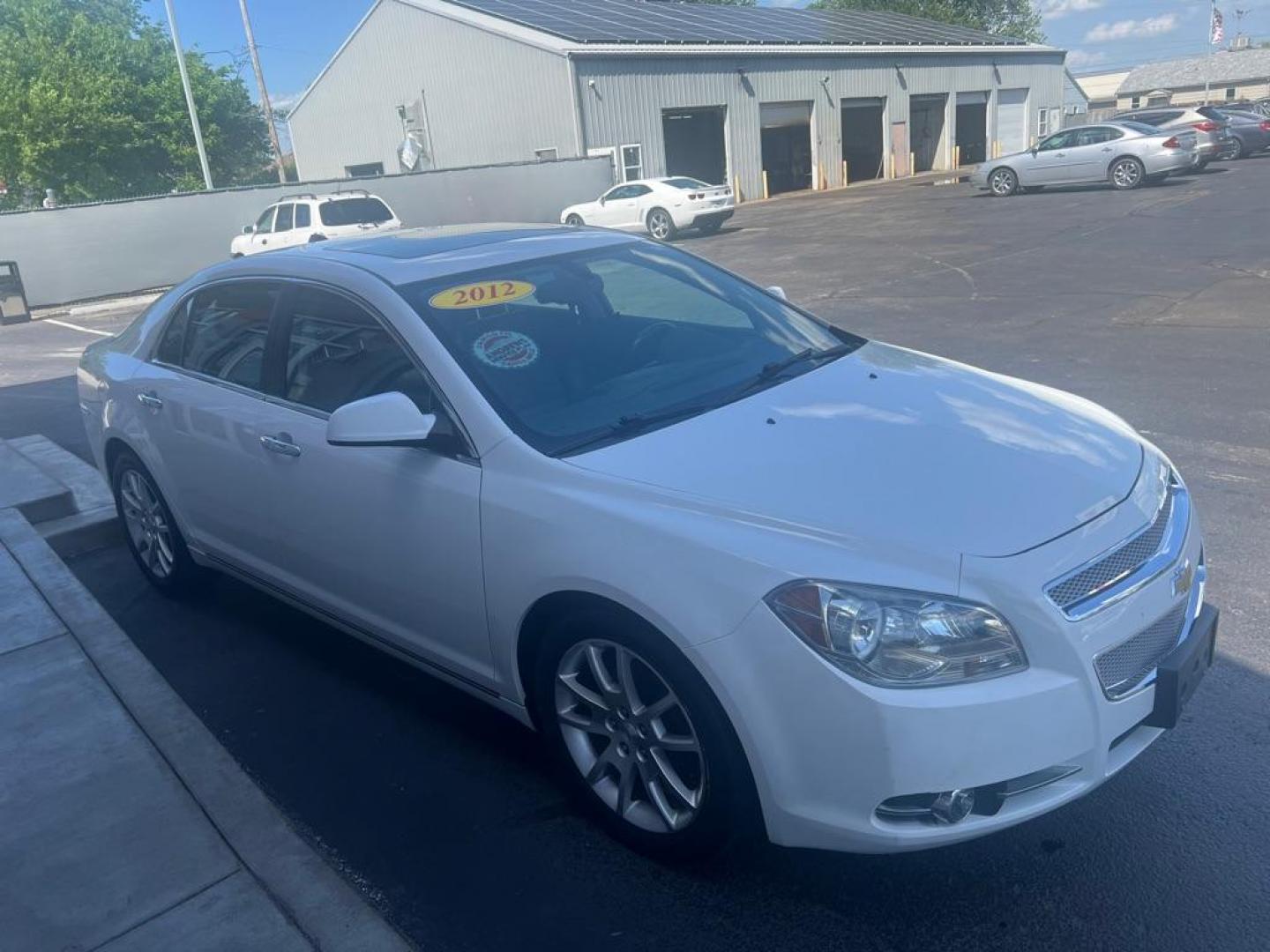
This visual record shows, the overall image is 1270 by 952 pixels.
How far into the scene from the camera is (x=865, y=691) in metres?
2.46

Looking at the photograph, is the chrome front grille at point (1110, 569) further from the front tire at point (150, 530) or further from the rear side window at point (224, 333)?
the front tire at point (150, 530)

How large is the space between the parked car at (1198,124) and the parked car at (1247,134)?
1.74m

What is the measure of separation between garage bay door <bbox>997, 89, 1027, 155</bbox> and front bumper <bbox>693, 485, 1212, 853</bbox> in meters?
48.2

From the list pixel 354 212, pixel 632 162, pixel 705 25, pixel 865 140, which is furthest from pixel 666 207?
pixel 865 140

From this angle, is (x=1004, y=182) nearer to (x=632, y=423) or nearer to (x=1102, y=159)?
(x=1102, y=159)

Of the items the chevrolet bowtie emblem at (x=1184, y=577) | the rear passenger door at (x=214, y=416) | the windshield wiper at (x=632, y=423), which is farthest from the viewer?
the rear passenger door at (x=214, y=416)

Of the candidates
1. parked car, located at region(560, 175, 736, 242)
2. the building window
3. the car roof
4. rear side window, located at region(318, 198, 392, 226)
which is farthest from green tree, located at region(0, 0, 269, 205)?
the car roof

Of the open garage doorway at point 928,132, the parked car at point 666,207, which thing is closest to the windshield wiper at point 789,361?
the parked car at point 666,207

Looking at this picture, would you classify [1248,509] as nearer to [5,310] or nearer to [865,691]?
[865,691]

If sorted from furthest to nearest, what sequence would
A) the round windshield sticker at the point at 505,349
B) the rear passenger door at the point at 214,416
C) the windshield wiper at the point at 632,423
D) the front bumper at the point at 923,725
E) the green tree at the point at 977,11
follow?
the green tree at the point at 977,11, the rear passenger door at the point at 214,416, the round windshield sticker at the point at 505,349, the windshield wiper at the point at 632,423, the front bumper at the point at 923,725

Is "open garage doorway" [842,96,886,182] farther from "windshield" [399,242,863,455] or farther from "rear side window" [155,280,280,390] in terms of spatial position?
"windshield" [399,242,863,455]

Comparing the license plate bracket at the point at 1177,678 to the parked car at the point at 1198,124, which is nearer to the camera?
the license plate bracket at the point at 1177,678

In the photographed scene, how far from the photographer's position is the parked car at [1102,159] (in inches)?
949

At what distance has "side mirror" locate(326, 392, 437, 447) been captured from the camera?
10.7ft
